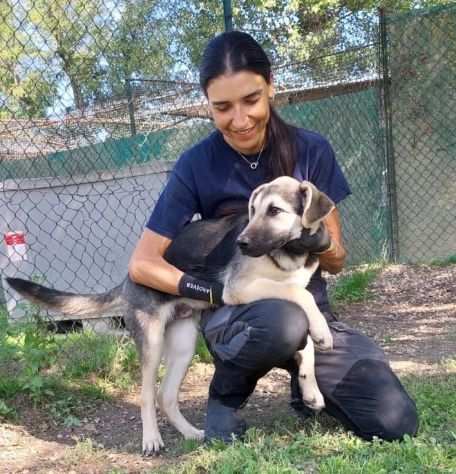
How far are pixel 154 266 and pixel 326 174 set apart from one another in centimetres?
96

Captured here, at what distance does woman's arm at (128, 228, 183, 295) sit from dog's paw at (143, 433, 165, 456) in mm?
718

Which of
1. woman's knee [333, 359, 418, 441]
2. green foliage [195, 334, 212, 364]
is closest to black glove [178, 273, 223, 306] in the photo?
woman's knee [333, 359, 418, 441]

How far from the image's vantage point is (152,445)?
2.92m

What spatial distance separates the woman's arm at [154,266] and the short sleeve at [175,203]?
5 cm

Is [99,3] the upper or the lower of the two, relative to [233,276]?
upper

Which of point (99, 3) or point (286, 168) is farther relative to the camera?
point (99, 3)

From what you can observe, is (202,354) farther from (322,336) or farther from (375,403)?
(375,403)

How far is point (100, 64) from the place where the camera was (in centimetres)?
611

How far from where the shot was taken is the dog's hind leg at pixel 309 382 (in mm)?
2648

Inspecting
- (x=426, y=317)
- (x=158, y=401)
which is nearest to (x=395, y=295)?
(x=426, y=317)

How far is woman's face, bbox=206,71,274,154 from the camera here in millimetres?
2658

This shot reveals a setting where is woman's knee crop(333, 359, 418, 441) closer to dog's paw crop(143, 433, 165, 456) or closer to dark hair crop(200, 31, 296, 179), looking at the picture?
dog's paw crop(143, 433, 165, 456)

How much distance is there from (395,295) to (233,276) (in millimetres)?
3429

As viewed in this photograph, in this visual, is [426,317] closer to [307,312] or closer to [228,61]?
[307,312]
